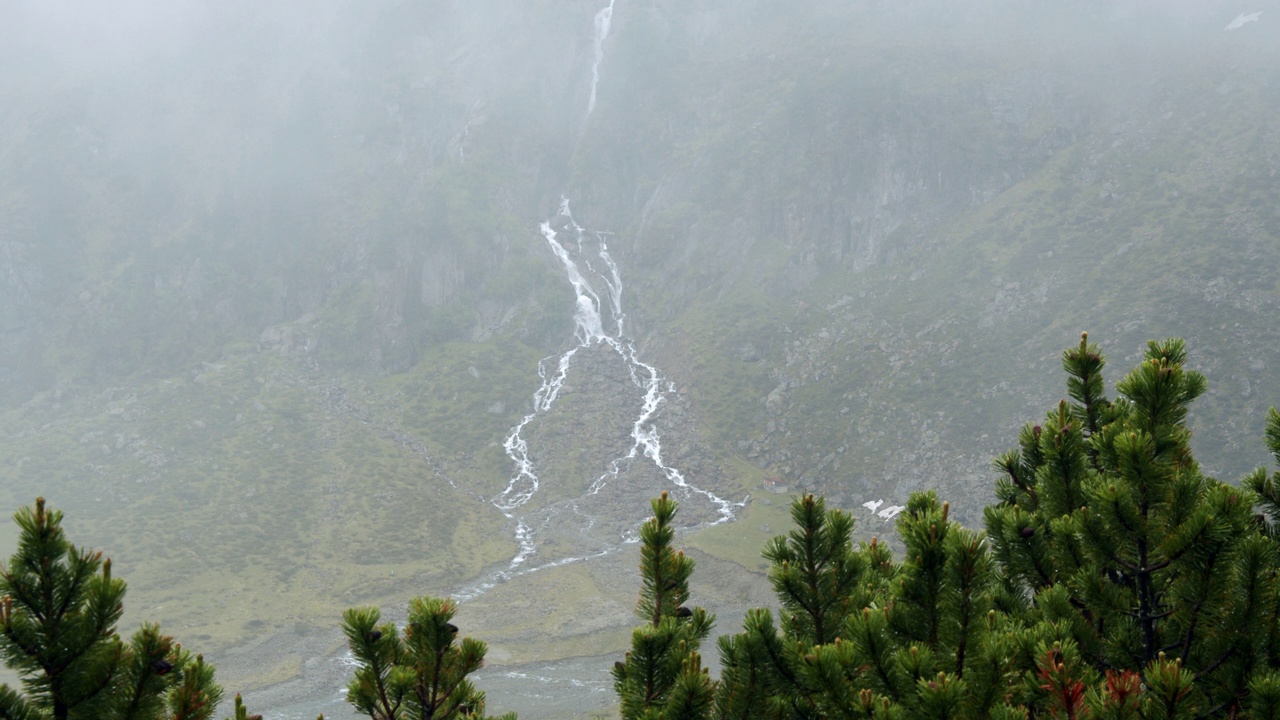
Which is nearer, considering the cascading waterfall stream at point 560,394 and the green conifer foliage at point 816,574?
the green conifer foliage at point 816,574

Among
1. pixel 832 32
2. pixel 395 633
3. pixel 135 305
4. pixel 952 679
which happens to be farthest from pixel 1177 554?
pixel 832 32

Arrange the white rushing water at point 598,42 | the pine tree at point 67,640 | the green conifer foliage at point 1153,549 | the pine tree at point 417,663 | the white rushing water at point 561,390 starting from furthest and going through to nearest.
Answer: the white rushing water at point 598,42, the white rushing water at point 561,390, the pine tree at point 417,663, the green conifer foliage at point 1153,549, the pine tree at point 67,640

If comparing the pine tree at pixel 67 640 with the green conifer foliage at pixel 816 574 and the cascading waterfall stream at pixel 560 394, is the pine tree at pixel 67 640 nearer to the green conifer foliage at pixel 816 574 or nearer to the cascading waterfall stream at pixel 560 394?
the green conifer foliage at pixel 816 574

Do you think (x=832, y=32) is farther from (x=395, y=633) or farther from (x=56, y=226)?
(x=395, y=633)

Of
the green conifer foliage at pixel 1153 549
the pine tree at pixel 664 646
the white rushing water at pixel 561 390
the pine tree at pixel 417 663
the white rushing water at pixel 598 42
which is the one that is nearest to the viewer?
the green conifer foliage at pixel 1153 549

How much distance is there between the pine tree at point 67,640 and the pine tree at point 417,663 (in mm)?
1590

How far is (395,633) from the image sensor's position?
6.78m

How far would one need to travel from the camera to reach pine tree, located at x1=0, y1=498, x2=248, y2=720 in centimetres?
482

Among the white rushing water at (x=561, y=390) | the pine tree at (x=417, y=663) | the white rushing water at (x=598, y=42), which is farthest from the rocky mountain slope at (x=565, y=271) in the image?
the pine tree at (x=417, y=663)

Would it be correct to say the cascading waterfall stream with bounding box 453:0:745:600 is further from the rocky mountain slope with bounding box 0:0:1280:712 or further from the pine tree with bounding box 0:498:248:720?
the pine tree with bounding box 0:498:248:720

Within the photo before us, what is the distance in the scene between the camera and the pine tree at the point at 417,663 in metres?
6.62

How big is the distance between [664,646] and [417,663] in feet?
6.85

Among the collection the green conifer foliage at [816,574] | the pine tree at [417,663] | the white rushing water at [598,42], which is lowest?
the pine tree at [417,663]

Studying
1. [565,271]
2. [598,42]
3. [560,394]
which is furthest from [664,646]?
[598,42]
